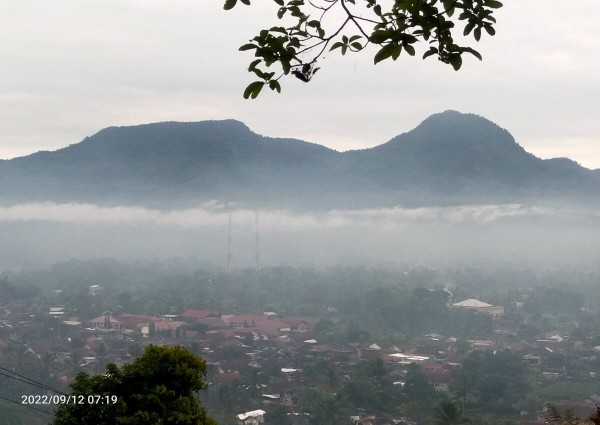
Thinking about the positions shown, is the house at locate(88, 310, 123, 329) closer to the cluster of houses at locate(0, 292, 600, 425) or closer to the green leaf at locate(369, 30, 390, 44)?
the cluster of houses at locate(0, 292, 600, 425)

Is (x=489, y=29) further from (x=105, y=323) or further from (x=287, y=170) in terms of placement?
(x=287, y=170)

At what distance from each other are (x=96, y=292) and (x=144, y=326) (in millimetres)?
17880

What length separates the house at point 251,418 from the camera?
20.6 metres

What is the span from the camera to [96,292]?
186ft

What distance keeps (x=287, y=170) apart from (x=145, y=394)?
150 meters

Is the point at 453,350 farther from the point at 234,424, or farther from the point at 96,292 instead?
the point at 96,292

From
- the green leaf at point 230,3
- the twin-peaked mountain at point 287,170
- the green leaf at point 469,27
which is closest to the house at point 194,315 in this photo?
the green leaf at point 230,3

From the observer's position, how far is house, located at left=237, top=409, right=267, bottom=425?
2056 centimetres

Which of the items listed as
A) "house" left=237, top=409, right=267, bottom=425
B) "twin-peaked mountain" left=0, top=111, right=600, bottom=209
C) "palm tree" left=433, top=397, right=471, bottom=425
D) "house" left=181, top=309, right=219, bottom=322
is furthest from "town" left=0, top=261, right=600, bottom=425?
"twin-peaked mountain" left=0, top=111, right=600, bottom=209

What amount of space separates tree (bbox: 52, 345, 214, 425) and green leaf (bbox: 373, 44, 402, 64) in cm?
590

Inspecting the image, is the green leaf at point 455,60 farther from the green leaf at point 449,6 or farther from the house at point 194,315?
the house at point 194,315

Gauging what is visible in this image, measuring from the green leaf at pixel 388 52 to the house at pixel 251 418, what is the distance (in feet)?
60.8

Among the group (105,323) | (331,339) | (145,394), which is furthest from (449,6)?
(105,323)

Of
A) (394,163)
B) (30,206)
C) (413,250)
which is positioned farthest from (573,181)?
(30,206)
